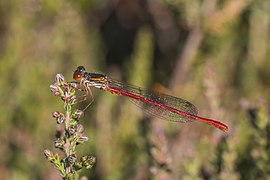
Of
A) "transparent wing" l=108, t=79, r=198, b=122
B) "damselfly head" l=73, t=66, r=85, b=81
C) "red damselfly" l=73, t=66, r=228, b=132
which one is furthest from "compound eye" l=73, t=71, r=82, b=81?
"transparent wing" l=108, t=79, r=198, b=122

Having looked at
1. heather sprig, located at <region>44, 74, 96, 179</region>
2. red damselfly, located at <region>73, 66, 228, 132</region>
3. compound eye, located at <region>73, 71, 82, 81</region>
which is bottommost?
heather sprig, located at <region>44, 74, 96, 179</region>

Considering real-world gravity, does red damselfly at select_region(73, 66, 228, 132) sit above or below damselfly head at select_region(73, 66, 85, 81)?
above

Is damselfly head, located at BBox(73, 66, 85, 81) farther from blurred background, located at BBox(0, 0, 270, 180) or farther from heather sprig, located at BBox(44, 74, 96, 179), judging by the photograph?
heather sprig, located at BBox(44, 74, 96, 179)

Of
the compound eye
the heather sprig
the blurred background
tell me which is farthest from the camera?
the blurred background

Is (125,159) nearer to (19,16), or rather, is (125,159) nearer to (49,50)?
(49,50)

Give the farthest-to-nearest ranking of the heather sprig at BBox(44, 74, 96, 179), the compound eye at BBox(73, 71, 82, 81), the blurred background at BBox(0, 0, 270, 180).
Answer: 1. the blurred background at BBox(0, 0, 270, 180)
2. the compound eye at BBox(73, 71, 82, 81)
3. the heather sprig at BBox(44, 74, 96, 179)

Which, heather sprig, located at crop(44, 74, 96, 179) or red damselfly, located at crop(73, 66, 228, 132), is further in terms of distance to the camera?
red damselfly, located at crop(73, 66, 228, 132)
